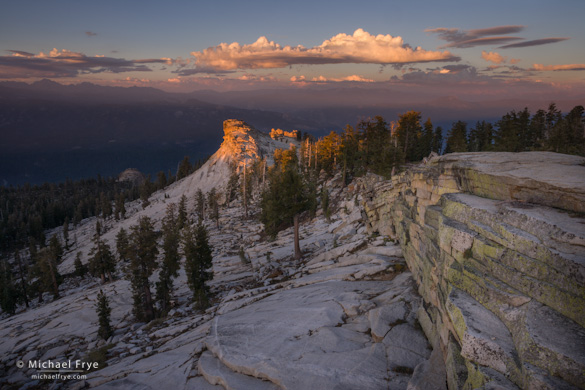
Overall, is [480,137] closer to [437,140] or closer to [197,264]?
[437,140]

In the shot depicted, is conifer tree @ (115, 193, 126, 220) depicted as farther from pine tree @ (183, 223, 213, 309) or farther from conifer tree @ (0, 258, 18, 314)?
pine tree @ (183, 223, 213, 309)

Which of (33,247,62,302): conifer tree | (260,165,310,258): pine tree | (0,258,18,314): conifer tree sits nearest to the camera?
(260,165,310,258): pine tree

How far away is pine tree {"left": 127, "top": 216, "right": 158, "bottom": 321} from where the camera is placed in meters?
29.1

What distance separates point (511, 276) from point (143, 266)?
103 ft

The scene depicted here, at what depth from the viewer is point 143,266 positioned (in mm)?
29859

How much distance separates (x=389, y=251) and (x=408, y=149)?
49.1 meters

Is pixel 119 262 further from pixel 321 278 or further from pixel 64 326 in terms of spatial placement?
pixel 321 278

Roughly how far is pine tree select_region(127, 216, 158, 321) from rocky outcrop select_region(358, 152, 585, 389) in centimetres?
2715

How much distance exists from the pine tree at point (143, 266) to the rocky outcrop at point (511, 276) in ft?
89.1

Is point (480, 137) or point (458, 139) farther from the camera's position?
point (480, 137)

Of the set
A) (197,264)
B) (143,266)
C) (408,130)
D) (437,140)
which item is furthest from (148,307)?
(437,140)

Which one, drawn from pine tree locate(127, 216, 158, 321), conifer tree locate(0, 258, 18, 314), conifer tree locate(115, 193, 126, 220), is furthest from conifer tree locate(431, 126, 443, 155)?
conifer tree locate(115, 193, 126, 220)

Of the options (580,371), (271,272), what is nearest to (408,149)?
(271,272)

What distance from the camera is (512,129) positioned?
56.1m
